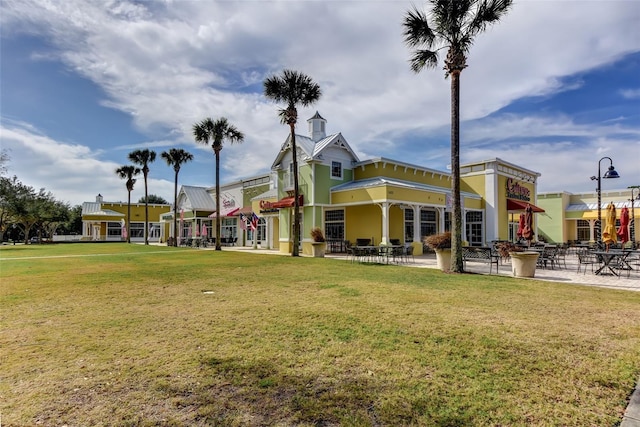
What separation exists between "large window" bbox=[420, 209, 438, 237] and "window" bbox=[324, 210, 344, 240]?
5.63 metres

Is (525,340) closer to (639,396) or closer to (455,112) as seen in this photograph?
(639,396)

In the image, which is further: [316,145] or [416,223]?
[316,145]

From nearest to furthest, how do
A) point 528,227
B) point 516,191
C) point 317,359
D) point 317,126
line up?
1. point 317,359
2. point 528,227
3. point 317,126
4. point 516,191

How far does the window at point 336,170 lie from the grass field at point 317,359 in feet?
55.8

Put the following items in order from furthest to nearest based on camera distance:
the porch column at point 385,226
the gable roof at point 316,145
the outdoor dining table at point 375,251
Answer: the gable roof at point 316,145 < the porch column at point 385,226 < the outdoor dining table at point 375,251

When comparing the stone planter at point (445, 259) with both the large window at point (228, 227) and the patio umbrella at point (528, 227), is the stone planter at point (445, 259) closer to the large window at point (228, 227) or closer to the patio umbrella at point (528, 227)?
the patio umbrella at point (528, 227)

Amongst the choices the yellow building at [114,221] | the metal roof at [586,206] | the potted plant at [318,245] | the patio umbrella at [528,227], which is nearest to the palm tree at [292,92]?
the potted plant at [318,245]

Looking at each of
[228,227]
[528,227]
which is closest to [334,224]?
[528,227]

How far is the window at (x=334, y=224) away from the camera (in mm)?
24941

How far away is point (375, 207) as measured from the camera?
77.1ft

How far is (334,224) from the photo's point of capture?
25.2 metres

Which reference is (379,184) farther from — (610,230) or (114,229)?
(114,229)

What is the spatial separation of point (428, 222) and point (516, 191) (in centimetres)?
952

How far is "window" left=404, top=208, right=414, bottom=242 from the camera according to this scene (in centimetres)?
2364
